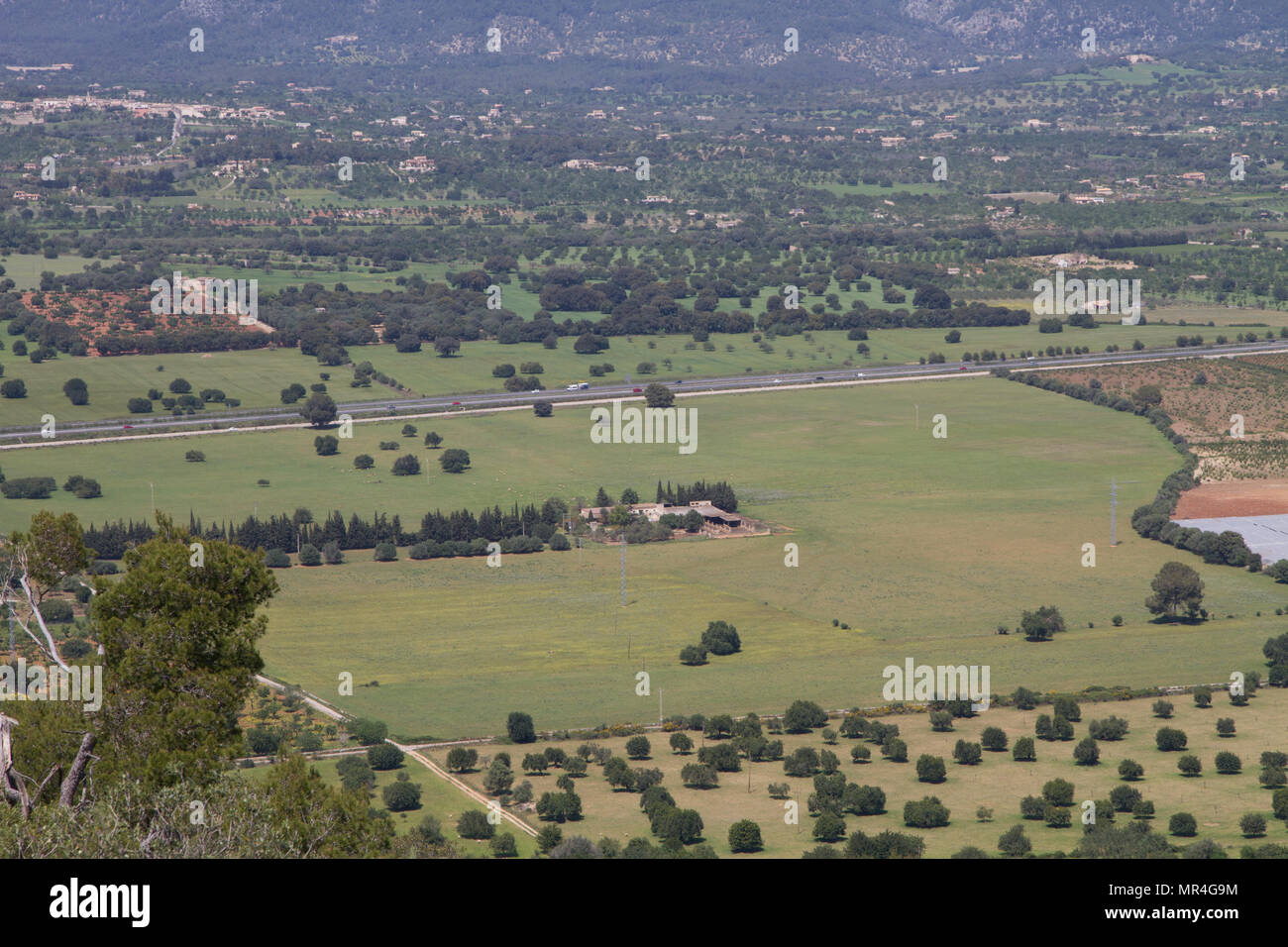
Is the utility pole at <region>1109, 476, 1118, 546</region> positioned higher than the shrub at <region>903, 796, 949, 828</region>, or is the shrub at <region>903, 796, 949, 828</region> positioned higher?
the utility pole at <region>1109, 476, 1118, 546</region>

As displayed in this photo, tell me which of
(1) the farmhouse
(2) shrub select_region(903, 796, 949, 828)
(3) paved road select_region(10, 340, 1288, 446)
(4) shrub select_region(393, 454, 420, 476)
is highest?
(3) paved road select_region(10, 340, 1288, 446)

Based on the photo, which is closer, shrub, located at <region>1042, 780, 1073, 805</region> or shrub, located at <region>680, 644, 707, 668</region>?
shrub, located at <region>1042, 780, 1073, 805</region>

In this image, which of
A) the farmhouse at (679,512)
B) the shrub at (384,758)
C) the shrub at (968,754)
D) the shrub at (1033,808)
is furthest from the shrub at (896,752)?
the farmhouse at (679,512)

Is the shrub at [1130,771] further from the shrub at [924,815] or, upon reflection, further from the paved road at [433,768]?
the paved road at [433,768]

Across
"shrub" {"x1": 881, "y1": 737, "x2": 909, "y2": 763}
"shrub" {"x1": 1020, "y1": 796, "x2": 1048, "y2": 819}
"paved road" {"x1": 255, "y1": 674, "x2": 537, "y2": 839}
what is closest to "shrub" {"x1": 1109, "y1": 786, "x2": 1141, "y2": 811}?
"shrub" {"x1": 1020, "y1": 796, "x2": 1048, "y2": 819}

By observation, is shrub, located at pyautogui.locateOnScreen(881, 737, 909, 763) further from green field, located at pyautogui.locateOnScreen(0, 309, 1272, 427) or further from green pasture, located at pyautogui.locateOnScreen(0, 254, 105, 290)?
green pasture, located at pyautogui.locateOnScreen(0, 254, 105, 290)
